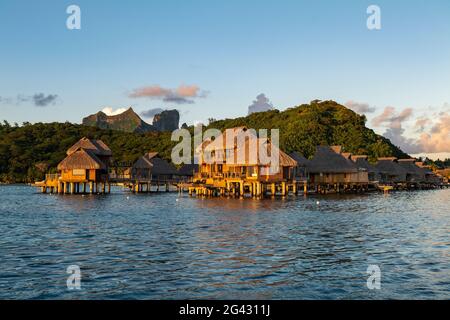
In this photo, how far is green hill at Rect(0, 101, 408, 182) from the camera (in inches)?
4845

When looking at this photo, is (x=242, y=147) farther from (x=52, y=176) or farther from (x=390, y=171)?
(x=390, y=171)

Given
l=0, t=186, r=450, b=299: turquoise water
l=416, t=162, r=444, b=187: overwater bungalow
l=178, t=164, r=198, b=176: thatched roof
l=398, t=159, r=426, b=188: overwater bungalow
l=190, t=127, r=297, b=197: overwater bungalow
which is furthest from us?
l=416, t=162, r=444, b=187: overwater bungalow

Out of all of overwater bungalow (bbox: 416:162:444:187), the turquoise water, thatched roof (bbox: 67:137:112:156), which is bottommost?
the turquoise water

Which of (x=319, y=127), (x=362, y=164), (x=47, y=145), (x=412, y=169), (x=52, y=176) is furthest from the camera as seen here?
(x=47, y=145)

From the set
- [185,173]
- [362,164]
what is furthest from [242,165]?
[362,164]

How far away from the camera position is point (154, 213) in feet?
140

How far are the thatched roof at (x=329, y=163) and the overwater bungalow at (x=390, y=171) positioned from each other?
22.3m

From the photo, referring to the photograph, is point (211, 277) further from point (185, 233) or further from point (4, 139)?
point (4, 139)

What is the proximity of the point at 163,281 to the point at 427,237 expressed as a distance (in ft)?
57.3

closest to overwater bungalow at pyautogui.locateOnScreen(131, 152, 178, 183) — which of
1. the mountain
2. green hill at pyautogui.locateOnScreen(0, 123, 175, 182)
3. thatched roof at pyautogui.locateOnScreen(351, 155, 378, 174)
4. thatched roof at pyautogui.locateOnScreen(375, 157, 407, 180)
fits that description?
thatched roof at pyautogui.locateOnScreen(351, 155, 378, 174)

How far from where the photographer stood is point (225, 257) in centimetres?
2052

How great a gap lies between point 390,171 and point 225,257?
89511 millimetres

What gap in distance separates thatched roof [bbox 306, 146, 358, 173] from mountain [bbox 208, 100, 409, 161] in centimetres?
3066

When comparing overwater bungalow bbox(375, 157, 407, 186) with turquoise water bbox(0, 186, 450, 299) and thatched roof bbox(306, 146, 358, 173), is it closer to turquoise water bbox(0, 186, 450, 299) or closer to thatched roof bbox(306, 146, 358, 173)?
thatched roof bbox(306, 146, 358, 173)
